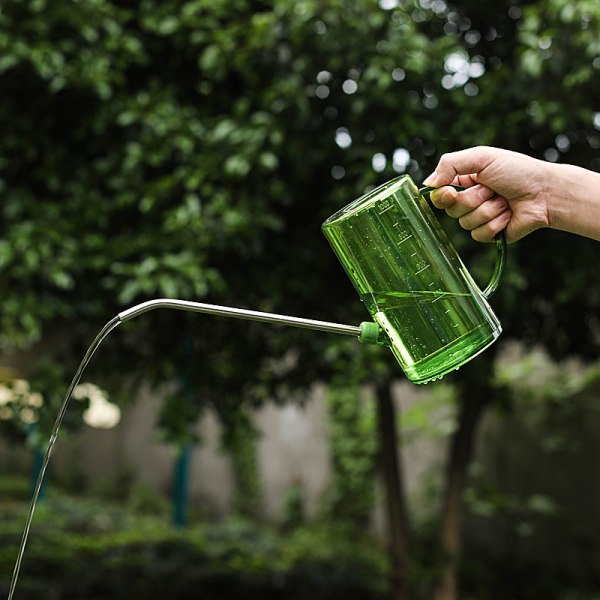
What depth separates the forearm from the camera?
4.59 feet

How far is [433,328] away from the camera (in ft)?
4.24

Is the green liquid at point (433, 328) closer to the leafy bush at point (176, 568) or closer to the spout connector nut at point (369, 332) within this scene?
the spout connector nut at point (369, 332)

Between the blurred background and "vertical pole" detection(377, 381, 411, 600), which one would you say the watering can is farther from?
"vertical pole" detection(377, 381, 411, 600)

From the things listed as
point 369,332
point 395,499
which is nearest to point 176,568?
point 395,499

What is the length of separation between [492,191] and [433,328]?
0.27 metres

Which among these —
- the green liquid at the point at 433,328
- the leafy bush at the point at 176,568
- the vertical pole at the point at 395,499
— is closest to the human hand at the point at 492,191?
the green liquid at the point at 433,328

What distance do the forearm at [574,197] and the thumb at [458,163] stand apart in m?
0.11

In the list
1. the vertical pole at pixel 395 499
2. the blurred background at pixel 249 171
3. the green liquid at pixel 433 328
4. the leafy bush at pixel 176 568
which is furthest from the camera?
the leafy bush at pixel 176 568

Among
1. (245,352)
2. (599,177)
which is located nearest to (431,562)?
(245,352)

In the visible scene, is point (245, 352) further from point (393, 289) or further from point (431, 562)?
point (393, 289)

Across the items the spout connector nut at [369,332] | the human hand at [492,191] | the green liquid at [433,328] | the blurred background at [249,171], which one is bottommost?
the green liquid at [433,328]

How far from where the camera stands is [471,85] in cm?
306

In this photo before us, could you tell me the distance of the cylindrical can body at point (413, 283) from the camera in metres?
1.30

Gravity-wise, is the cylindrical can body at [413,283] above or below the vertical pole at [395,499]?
above
